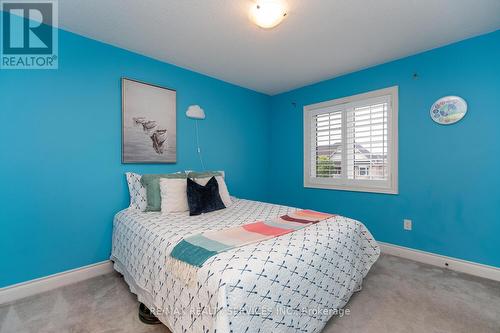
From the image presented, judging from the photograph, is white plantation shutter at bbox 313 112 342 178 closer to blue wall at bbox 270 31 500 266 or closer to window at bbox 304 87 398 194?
window at bbox 304 87 398 194

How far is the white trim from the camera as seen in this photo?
6.31 feet

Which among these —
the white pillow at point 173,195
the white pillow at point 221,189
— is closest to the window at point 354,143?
the white pillow at point 221,189

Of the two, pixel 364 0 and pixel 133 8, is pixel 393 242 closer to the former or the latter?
pixel 364 0

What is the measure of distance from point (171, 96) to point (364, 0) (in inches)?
90.2

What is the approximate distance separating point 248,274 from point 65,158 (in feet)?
7.16

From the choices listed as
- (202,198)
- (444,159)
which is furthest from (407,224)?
(202,198)

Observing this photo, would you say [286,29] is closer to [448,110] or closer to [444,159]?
[448,110]

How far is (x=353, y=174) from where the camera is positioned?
325 cm

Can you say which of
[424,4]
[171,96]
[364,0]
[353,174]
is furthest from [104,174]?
[424,4]

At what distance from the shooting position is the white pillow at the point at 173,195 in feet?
7.68

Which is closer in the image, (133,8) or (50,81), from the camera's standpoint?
(133,8)

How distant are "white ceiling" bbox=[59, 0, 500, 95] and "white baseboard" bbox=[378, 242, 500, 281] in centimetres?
238

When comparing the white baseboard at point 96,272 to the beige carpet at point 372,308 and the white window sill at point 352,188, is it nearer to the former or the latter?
the beige carpet at point 372,308

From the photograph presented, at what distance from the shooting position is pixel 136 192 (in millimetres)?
2508
